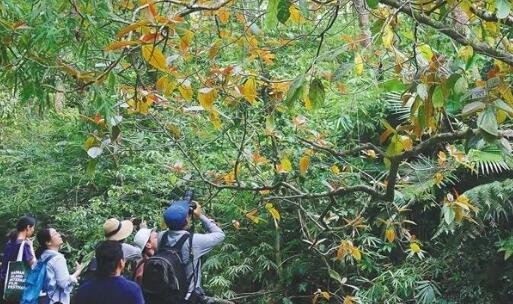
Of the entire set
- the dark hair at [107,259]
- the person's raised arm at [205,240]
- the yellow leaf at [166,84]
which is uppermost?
the yellow leaf at [166,84]

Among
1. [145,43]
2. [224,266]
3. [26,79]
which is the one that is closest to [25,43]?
[26,79]

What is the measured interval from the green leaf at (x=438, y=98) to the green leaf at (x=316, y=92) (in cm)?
35

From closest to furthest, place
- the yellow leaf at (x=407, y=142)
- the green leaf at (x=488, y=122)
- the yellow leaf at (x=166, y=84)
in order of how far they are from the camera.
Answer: the green leaf at (x=488, y=122) < the yellow leaf at (x=407, y=142) < the yellow leaf at (x=166, y=84)

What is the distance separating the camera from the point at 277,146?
15.5ft


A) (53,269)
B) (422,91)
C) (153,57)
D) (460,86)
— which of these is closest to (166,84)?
(153,57)

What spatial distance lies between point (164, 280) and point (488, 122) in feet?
8.04

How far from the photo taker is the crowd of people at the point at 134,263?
320cm

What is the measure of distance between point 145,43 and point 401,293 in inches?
161

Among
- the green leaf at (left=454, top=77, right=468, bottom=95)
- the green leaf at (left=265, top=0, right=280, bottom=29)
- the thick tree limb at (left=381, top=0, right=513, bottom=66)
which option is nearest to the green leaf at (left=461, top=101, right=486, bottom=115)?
the green leaf at (left=454, top=77, right=468, bottom=95)

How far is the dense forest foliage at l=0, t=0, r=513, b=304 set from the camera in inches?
102

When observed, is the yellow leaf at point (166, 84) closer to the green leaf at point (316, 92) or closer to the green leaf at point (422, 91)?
the green leaf at point (316, 92)

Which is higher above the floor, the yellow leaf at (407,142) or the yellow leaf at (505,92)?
the yellow leaf at (505,92)

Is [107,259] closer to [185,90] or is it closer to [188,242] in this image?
[188,242]

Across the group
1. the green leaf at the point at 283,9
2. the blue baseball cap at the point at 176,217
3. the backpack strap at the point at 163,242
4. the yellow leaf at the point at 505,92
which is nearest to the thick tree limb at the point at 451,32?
the yellow leaf at the point at 505,92
